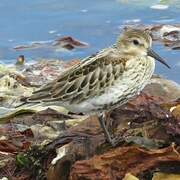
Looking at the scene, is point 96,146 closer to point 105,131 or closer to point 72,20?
point 105,131

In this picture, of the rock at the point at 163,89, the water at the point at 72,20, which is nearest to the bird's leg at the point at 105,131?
the rock at the point at 163,89

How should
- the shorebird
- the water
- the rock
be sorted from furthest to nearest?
1. the water
2. the rock
3. the shorebird

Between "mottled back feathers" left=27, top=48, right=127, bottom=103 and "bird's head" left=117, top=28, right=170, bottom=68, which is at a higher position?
"bird's head" left=117, top=28, right=170, bottom=68

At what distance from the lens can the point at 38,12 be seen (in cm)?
931

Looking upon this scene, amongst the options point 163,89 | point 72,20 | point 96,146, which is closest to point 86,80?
point 96,146

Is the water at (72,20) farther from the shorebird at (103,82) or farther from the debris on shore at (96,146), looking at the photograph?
the shorebird at (103,82)

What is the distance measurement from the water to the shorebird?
282cm

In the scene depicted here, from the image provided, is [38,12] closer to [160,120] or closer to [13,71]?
[13,71]

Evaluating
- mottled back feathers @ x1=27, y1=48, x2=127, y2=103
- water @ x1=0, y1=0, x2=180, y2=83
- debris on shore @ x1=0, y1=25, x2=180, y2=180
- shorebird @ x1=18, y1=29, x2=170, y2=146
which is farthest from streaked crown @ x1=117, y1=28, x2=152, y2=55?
water @ x1=0, y1=0, x2=180, y2=83

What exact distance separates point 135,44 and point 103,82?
43 cm

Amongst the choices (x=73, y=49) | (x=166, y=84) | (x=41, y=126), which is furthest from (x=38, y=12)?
(x=41, y=126)

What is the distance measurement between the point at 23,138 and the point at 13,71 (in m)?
2.17

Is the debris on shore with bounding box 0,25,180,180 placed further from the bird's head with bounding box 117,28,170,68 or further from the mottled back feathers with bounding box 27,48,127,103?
the bird's head with bounding box 117,28,170,68

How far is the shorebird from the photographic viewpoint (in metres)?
5.36
